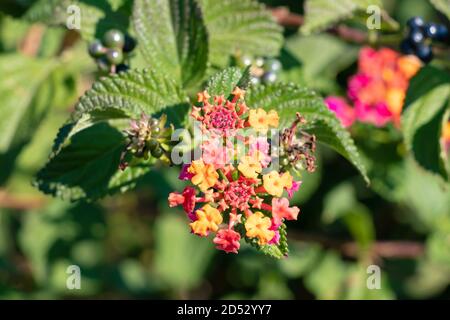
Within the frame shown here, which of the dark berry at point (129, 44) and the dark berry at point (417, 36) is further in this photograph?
the dark berry at point (417, 36)

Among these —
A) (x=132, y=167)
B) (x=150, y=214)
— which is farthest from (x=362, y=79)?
(x=150, y=214)

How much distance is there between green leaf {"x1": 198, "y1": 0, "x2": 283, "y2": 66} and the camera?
5.12ft

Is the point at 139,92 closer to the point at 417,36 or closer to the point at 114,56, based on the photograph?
the point at 114,56

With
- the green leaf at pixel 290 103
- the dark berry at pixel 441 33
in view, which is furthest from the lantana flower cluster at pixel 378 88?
the green leaf at pixel 290 103

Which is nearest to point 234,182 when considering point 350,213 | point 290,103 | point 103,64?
point 290,103

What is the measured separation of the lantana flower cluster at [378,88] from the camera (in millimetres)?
1985

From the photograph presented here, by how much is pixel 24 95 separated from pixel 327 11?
0.89m

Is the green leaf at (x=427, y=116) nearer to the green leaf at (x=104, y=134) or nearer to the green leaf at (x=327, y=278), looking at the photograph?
the green leaf at (x=104, y=134)

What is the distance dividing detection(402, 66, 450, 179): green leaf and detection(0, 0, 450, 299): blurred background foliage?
1.17 feet

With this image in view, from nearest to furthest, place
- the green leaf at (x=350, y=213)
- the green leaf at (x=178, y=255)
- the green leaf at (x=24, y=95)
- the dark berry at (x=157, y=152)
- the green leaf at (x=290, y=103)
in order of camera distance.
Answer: the dark berry at (x=157, y=152)
the green leaf at (x=290, y=103)
the green leaf at (x=24, y=95)
the green leaf at (x=350, y=213)
the green leaf at (x=178, y=255)

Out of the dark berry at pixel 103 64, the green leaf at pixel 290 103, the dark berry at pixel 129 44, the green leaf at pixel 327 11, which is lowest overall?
the green leaf at pixel 290 103

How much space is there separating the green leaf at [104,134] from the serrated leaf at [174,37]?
0.36 feet

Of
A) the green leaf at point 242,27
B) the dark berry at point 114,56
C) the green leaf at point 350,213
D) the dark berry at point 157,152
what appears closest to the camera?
the dark berry at point 157,152
